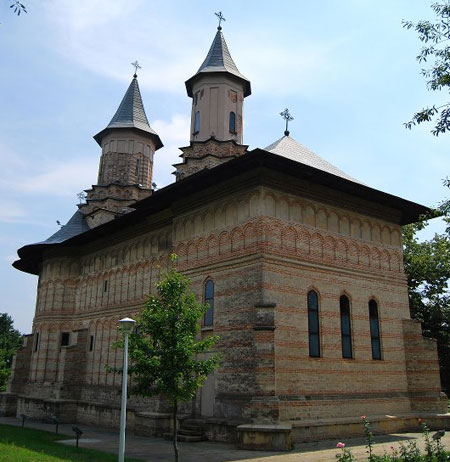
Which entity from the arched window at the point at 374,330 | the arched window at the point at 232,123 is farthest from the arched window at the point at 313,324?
the arched window at the point at 232,123

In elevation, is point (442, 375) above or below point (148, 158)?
below

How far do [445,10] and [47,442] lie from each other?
1443 centimetres

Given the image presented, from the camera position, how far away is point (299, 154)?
16859mm

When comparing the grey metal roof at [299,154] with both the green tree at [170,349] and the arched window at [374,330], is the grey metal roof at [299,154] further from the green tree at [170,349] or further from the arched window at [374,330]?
the green tree at [170,349]

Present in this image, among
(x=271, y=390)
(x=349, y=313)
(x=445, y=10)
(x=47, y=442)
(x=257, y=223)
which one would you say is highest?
(x=445, y=10)

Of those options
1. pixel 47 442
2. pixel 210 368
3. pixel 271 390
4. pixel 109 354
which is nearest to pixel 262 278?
pixel 271 390

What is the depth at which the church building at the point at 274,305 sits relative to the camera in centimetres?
1332

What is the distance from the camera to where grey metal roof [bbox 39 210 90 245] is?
2481 cm

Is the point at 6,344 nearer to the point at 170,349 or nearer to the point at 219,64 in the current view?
the point at 219,64

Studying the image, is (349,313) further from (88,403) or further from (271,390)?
(88,403)

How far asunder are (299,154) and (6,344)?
45852 millimetres

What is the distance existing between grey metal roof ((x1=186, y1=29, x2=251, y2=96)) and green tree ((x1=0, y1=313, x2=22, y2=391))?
2981 centimetres

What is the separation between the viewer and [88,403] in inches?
805

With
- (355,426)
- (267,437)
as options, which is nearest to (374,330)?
(355,426)
